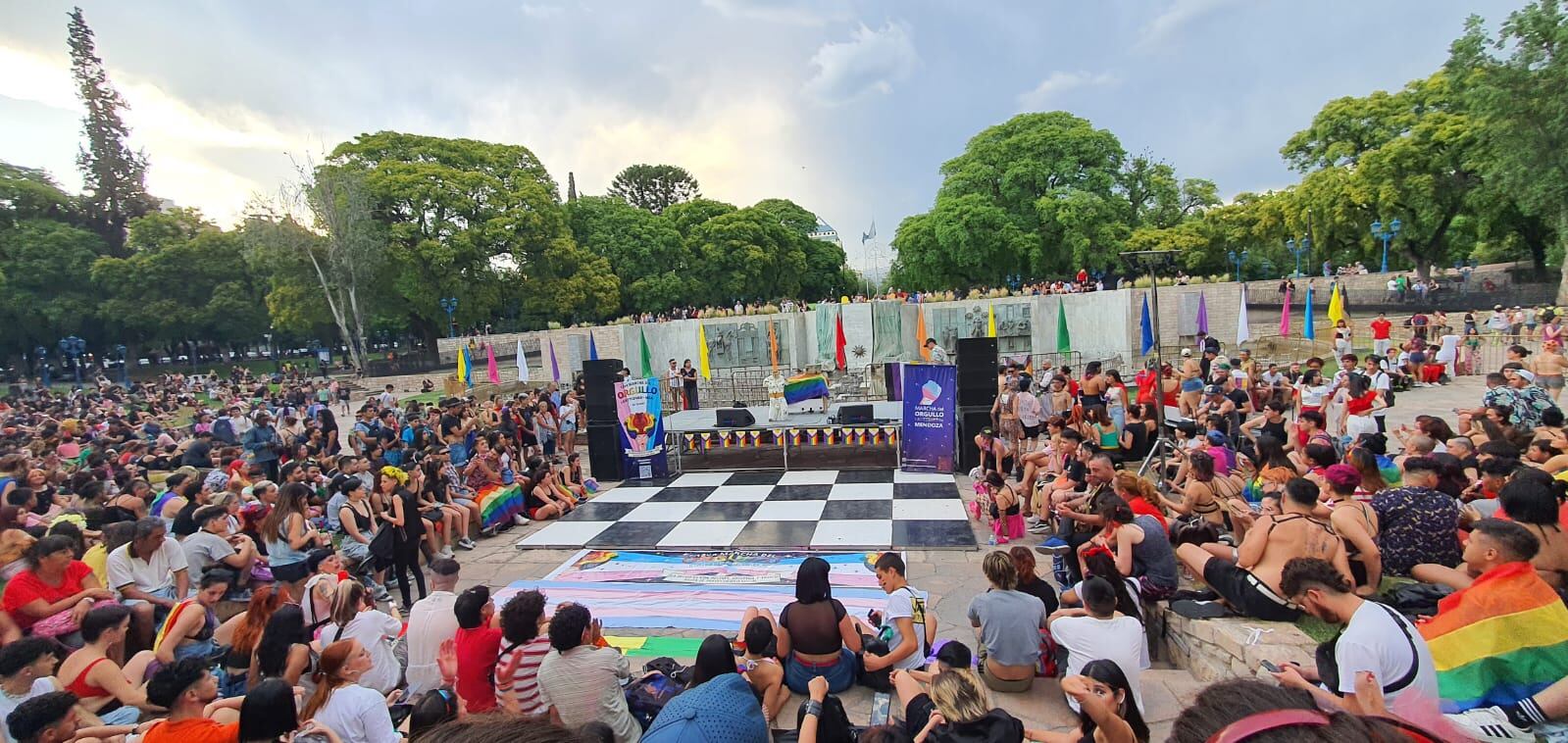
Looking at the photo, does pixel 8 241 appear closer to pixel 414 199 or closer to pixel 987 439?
pixel 414 199

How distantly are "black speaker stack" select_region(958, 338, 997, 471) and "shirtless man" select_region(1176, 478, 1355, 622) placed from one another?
5.99m

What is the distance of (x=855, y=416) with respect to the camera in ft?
38.9

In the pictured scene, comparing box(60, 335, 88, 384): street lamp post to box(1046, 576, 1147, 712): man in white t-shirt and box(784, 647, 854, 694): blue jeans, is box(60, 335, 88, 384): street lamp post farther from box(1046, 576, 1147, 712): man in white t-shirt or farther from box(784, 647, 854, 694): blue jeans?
box(1046, 576, 1147, 712): man in white t-shirt

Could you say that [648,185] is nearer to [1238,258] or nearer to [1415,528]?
[1238,258]

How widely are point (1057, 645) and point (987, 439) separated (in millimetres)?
5523

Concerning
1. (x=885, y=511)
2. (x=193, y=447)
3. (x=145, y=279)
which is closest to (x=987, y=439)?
(x=885, y=511)

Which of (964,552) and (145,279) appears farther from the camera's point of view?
(145,279)

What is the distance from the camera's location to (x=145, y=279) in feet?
107

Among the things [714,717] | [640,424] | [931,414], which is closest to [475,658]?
[714,717]

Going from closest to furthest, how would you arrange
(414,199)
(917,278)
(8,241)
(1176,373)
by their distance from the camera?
1. (1176,373)
2. (414,199)
3. (8,241)
4. (917,278)

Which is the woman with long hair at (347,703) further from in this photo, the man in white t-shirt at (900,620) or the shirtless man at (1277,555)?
the shirtless man at (1277,555)

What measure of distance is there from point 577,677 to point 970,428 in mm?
8194

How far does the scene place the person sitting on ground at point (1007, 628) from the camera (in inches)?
154

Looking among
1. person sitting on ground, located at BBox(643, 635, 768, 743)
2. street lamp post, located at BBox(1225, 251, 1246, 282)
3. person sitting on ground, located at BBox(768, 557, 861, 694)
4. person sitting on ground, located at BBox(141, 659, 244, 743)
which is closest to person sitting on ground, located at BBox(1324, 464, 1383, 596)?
person sitting on ground, located at BBox(768, 557, 861, 694)
